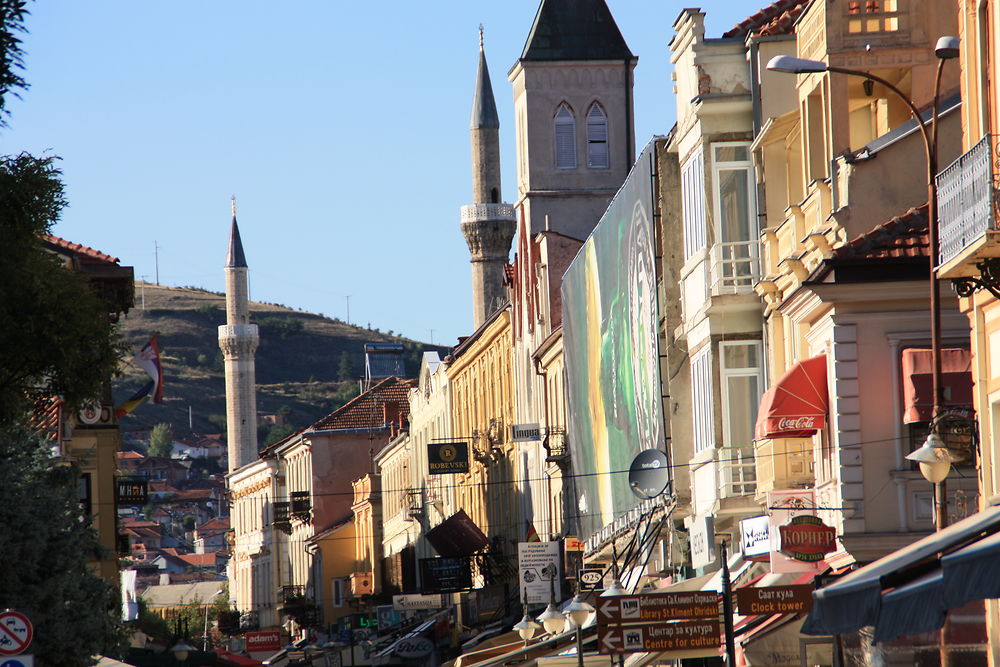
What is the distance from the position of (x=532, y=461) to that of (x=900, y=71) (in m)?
29.9

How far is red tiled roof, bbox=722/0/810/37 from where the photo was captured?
30.1 meters

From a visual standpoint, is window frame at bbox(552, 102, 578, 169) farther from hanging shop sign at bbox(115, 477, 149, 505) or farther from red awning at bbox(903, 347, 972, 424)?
red awning at bbox(903, 347, 972, 424)

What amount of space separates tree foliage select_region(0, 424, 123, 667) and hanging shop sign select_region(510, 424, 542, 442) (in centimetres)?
2512

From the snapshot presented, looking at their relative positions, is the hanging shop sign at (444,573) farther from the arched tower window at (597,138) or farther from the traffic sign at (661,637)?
the traffic sign at (661,637)

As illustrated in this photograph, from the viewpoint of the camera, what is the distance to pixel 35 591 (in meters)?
25.0

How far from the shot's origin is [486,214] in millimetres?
96062

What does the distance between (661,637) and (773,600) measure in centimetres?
128

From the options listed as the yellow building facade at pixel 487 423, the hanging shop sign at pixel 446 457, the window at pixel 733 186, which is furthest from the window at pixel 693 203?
the hanging shop sign at pixel 446 457

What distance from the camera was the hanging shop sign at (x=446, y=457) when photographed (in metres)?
63.0

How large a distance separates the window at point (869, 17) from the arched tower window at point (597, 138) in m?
32.9

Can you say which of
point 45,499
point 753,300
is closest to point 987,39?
point 753,300

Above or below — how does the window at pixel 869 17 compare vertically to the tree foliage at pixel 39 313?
above

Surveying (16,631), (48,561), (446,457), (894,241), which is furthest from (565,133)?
(16,631)

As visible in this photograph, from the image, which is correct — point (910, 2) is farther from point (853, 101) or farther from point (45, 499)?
point (45, 499)
